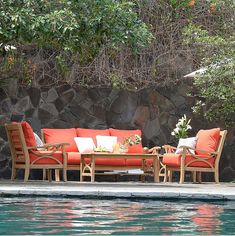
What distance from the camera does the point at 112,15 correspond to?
489 inches

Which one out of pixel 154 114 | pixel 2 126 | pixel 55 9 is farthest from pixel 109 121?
pixel 55 9

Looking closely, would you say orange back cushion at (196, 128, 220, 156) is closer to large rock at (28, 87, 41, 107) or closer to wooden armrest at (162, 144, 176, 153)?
wooden armrest at (162, 144, 176, 153)

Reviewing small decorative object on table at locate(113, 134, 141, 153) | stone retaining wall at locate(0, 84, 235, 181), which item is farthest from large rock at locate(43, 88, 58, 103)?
small decorative object on table at locate(113, 134, 141, 153)

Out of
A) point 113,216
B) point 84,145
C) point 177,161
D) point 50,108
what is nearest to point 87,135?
point 84,145

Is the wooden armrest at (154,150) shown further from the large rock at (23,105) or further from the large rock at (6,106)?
the large rock at (6,106)

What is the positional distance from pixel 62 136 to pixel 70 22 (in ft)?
10.3

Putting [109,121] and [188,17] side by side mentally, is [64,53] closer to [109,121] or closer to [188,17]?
[109,121]

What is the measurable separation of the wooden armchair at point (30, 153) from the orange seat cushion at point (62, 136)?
0.80 metres

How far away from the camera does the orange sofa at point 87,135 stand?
46.3 feet

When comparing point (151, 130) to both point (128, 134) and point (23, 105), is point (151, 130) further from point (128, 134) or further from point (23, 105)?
point (23, 105)

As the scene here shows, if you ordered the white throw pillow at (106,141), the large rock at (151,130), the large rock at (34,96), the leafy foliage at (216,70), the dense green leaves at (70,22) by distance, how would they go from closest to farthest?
the dense green leaves at (70,22) → the leafy foliage at (216,70) → the white throw pillow at (106,141) → the large rock at (34,96) → the large rock at (151,130)

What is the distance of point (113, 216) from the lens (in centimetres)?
783

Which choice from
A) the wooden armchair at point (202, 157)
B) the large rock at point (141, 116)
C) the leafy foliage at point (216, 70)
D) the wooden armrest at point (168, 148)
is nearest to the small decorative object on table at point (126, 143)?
the wooden armrest at point (168, 148)

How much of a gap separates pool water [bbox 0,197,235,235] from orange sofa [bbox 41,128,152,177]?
3957 mm
